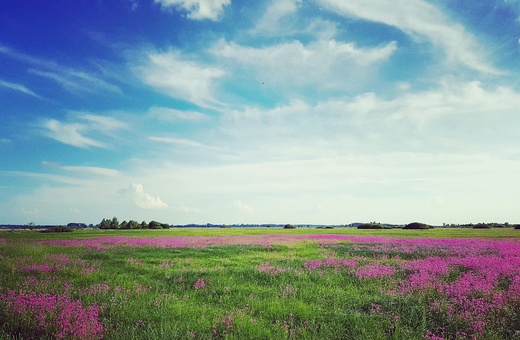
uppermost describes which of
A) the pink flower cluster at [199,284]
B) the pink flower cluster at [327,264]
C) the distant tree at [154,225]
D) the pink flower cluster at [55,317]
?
the pink flower cluster at [55,317]

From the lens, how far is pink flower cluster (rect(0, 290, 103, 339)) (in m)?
5.91

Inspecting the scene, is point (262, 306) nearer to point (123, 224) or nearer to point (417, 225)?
point (417, 225)

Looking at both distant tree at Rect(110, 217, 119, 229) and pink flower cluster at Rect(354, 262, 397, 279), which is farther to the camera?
distant tree at Rect(110, 217, 119, 229)

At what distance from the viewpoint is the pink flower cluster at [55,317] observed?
5.91 meters

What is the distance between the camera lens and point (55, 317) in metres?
6.42

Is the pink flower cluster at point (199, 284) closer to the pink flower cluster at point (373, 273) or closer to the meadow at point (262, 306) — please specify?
the meadow at point (262, 306)

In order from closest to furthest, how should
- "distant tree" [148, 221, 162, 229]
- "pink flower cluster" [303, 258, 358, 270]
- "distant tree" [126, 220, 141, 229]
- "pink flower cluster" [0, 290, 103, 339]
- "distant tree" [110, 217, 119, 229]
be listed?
"pink flower cluster" [0, 290, 103, 339]
"pink flower cluster" [303, 258, 358, 270]
"distant tree" [126, 220, 141, 229]
"distant tree" [110, 217, 119, 229]
"distant tree" [148, 221, 162, 229]

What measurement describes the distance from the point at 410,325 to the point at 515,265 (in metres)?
10.8

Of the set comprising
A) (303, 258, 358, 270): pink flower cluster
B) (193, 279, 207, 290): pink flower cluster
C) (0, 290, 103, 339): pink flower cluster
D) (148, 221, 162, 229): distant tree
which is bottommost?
(148, 221, 162, 229): distant tree

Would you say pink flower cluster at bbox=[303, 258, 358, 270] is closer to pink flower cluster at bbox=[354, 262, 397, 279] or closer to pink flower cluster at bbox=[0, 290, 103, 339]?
pink flower cluster at bbox=[354, 262, 397, 279]

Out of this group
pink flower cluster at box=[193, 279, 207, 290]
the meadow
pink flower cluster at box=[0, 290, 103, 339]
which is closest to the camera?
pink flower cluster at box=[0, 290, 103, 339]

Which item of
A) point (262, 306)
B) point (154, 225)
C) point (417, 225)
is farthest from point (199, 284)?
point (154, 225)

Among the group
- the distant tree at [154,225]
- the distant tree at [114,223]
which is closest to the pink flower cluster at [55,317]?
the distant tree at [114,223]

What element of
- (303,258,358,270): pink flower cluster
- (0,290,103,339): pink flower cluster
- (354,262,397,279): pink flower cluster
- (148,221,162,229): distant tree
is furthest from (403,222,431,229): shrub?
(0,290,103,339): pink flower cluster
